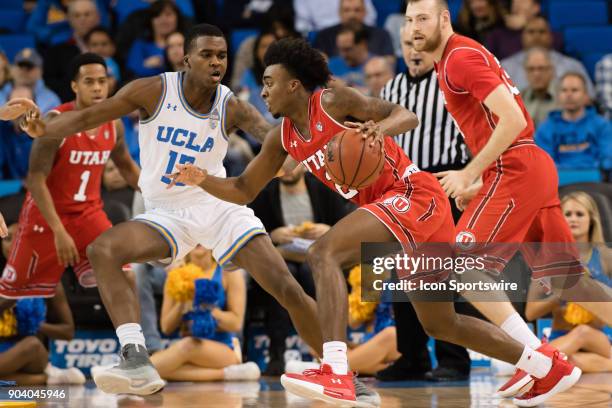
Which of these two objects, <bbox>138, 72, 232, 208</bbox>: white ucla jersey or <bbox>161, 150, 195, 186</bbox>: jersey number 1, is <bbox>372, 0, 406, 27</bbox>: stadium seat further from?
<bbox>161, 150, 195, 186</bbox>: jersey number 1

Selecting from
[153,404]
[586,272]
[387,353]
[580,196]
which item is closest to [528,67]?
[580,196]

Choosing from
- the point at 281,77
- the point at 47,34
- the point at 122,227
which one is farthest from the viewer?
the point at 47,34

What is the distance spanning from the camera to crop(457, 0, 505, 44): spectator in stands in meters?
11.0

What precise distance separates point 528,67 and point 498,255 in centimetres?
469

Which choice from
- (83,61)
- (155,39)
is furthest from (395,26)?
(83,61)

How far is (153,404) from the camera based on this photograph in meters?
5.84

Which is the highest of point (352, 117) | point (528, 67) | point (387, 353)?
point (528, 67)

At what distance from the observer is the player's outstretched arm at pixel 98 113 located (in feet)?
19.1

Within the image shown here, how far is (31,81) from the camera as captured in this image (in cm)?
1012

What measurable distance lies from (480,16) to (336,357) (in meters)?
7.01

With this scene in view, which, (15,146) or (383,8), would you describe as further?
(383,8)

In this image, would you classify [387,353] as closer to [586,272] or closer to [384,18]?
[586,272]

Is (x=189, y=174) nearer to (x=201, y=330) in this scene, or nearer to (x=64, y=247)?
(x=64, y=247)

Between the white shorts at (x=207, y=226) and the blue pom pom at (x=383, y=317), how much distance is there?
2211 millimetres
